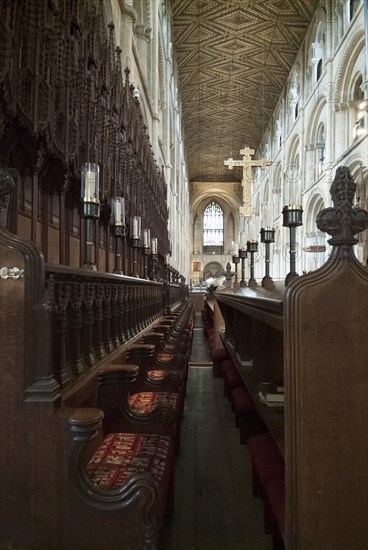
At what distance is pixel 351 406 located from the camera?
1.24m

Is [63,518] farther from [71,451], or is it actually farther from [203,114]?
[203,114]

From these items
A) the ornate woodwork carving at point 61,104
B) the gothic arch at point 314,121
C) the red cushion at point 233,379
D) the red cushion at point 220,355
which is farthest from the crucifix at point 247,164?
the red cushion at point 233,379

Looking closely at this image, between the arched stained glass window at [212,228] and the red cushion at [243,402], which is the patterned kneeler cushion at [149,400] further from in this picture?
the arched stained glass window at [212,228]

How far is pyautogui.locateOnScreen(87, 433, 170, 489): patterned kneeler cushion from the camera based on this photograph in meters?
1.47

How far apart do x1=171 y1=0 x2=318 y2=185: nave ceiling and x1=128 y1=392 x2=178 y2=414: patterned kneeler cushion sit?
1458 centimetres

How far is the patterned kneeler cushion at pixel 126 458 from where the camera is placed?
1468 mm

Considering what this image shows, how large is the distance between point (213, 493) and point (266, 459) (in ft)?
1.85

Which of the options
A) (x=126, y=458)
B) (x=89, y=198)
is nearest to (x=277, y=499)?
(x=126, y=458)

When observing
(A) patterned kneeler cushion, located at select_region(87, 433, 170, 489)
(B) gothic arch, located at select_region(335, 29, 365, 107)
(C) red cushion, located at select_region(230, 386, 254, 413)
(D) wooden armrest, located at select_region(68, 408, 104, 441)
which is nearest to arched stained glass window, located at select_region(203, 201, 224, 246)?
(B) gothic arch, located at select_region(335, 29, 365, 107)

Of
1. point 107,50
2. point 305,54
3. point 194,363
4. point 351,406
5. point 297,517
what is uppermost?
point 305,54

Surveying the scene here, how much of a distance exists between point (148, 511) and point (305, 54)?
16994 millimetres

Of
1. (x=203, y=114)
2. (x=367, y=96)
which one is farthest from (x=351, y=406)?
(x=203, y=114)

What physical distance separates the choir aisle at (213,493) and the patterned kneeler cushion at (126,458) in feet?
1.47

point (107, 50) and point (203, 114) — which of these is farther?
point (203, 114)
